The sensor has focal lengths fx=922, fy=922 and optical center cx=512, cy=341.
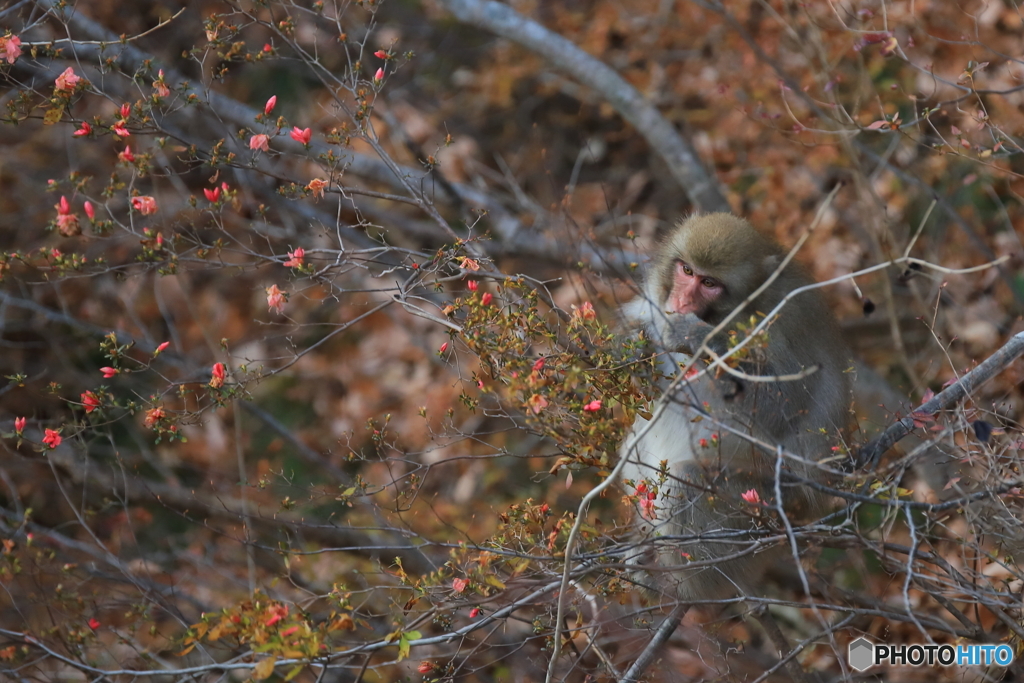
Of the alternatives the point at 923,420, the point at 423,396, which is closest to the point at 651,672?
the point at 923,420

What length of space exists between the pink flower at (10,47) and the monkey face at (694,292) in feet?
9.97

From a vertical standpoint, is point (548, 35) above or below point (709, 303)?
above

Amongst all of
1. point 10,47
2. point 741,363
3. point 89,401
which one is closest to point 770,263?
point 741,363

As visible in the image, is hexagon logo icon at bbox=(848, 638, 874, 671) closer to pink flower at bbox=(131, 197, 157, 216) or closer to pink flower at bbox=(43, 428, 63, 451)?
pink flower at bbox=(43, 428, 63, 451)

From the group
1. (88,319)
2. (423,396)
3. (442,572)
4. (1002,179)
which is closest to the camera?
(442,572)

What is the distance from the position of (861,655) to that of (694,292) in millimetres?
1790

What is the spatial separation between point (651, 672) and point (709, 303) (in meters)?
1.78

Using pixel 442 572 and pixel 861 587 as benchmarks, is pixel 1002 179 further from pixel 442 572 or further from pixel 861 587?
pixel 442 572

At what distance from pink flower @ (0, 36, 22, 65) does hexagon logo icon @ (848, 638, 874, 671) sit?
4.07 metres

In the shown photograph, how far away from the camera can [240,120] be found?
6648 millimetres

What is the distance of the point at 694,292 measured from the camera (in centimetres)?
454

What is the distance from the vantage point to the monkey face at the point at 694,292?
4539 mm

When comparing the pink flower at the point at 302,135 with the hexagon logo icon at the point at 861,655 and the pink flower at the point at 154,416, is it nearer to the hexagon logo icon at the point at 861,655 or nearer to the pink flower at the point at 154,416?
the pink flower at the point at 154,416

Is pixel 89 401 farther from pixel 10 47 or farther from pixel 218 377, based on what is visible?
pixel 10 47
